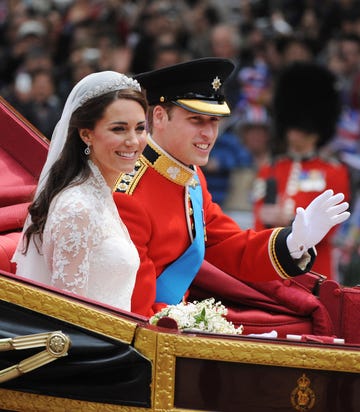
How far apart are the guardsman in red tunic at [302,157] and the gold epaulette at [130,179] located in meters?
2.28

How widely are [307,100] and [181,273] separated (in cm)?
357

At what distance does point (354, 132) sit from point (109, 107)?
552 centimetres

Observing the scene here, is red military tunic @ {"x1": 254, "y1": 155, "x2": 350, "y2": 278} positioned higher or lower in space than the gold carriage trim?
higher

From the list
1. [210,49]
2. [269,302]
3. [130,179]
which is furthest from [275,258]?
[210,49]

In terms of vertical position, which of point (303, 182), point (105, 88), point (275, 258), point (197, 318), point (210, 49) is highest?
point (210, 49)

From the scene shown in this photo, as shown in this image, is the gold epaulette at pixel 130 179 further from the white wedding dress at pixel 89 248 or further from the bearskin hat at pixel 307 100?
the bearskin hat at pixel 307 100

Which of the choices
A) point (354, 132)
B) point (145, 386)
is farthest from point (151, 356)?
point (354, 132)

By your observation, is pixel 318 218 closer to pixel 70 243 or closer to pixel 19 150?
pixel 70 243

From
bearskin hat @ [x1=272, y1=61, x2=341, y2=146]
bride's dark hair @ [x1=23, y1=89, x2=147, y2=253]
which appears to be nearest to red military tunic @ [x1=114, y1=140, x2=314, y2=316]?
bride's dark hair @ [x1=23, y1=89, x2=147, y2=253]

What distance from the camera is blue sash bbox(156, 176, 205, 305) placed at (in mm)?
4250

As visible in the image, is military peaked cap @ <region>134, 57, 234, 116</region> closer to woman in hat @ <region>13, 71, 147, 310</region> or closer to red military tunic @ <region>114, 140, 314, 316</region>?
red military tunic @ <region>114, 140, 314, 316</region>

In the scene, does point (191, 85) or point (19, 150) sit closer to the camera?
point (191, 85)

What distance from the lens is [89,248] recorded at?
3693 mm

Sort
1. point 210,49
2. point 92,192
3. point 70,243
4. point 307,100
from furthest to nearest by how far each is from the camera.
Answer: point 210,49 < point 307,100 < point 92,192 < point 70,243
